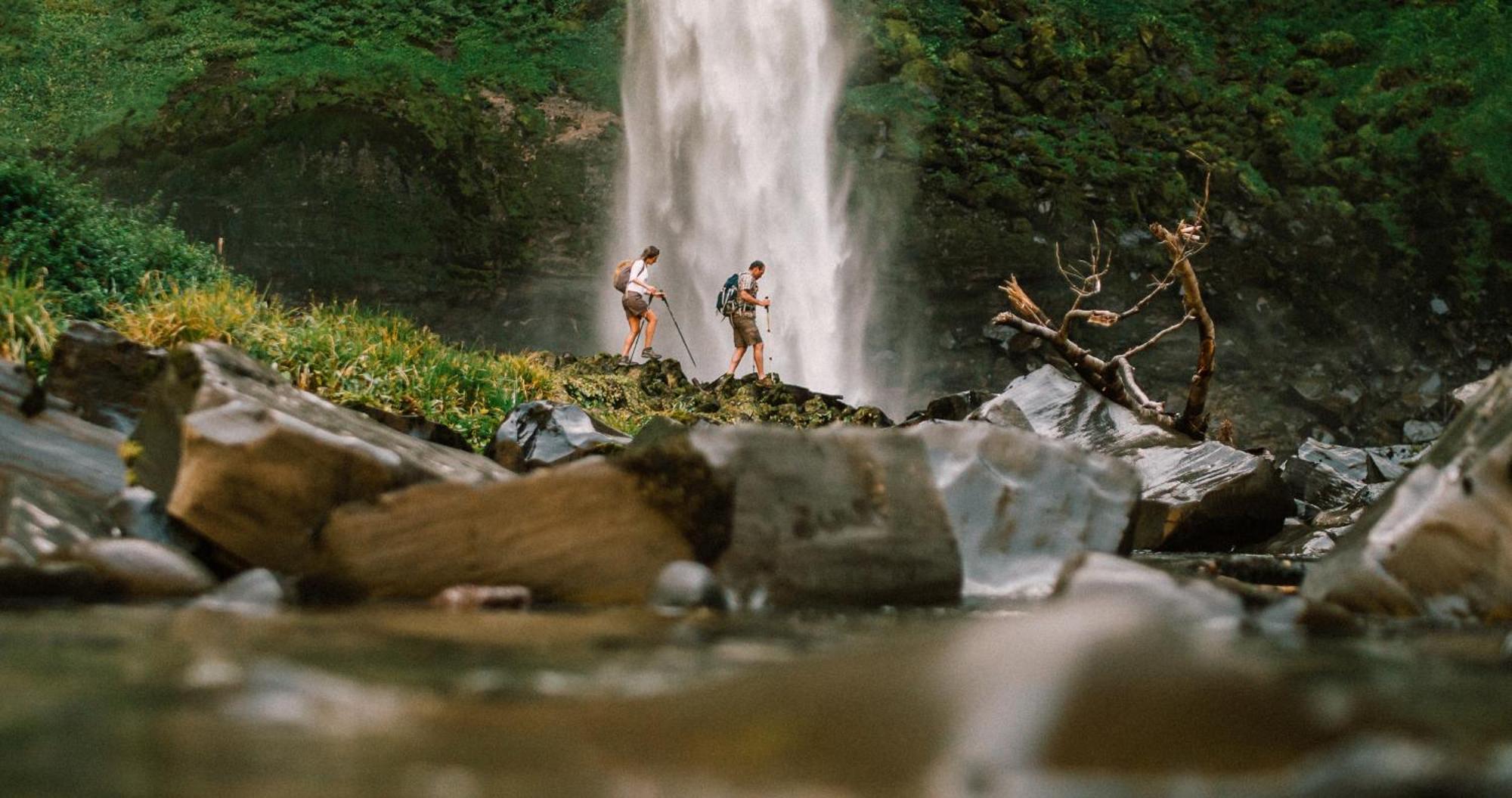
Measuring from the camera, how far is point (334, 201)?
2145 centimetres

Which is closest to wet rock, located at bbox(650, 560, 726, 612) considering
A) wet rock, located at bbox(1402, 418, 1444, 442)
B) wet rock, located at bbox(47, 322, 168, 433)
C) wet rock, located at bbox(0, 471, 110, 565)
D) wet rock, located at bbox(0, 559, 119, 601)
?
wet rock, located at bbox(0, 559, 119, 601)

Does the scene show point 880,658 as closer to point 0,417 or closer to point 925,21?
point 0,417

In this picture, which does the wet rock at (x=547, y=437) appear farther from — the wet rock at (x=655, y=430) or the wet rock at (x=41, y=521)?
the wet rock at (x=41, y=521)

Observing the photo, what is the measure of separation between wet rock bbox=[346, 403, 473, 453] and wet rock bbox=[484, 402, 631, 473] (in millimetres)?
570

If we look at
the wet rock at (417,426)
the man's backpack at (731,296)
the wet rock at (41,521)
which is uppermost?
the man's backpack at (731,296)

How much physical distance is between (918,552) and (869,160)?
18.9m

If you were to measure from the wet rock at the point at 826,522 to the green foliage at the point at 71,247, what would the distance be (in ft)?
A: 19.8

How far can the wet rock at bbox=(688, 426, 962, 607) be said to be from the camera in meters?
4.23

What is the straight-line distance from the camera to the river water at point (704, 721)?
1.82 m

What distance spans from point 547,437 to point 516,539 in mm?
4698

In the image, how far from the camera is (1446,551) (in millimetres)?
4273

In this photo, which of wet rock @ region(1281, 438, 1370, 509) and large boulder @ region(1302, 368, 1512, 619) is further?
wet rock @ region(1281, 438, 1370, 509)

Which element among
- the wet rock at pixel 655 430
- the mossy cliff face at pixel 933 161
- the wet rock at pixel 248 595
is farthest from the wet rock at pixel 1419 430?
the wet rock at pixel 248 595

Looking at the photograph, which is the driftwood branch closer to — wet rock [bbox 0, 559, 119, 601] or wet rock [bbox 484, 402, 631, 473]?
wet rock [bbox 484, 402, 631, 473]
